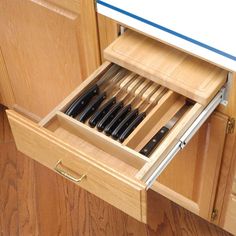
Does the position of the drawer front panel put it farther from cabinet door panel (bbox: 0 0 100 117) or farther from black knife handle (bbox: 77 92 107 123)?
cabinet door panel (bbox: 0 0 100 117)

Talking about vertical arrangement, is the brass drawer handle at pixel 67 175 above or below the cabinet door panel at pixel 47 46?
below

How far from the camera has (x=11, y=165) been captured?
1.68 metres

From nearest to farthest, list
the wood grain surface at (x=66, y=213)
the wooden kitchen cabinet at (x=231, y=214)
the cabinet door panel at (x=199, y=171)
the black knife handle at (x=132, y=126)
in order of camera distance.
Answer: the black knife handle at (x=132, y=126), the cabinet door panel at (x=199, y=171), the wooden kitchen cabinet at (x=231, y=214), the wood grain surface at (x=66, y=213)

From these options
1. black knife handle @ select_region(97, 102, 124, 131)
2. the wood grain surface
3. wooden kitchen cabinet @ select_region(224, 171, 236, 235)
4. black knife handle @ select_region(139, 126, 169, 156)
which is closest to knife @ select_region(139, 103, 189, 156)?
black knife handle @ select_region(139, 126, 169, 156)

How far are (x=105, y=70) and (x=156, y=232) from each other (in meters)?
0.59

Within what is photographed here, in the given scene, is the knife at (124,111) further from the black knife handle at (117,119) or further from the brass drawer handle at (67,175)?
the brass drawer handle at (67,175)

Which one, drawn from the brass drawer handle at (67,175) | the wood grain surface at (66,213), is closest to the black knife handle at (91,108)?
the brass drawer handle at (67,175)

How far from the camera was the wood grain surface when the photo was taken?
1.50 m

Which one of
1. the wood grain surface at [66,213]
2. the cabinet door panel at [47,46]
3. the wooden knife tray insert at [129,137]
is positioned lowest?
the wooden knife tray insert at [129,137]

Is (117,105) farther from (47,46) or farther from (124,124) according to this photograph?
(47,46)

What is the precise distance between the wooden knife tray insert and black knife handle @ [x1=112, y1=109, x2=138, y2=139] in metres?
0.03

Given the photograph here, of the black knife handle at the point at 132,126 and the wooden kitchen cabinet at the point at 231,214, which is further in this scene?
the wooden kitchen cabinet at the point at 231,214

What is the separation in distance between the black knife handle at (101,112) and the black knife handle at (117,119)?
1.1 inches

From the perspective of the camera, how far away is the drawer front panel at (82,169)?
0.92 metres
